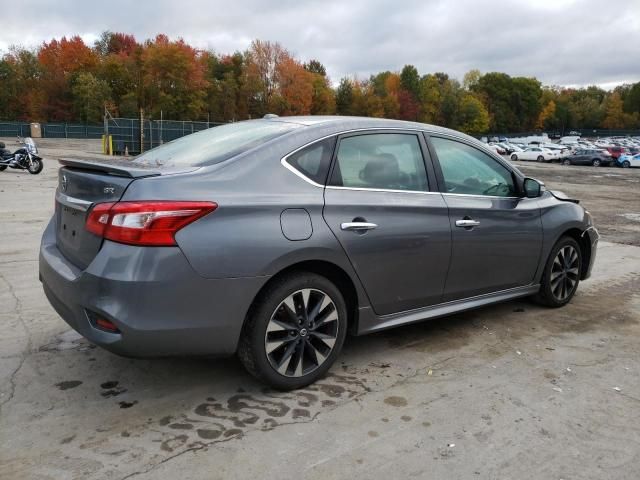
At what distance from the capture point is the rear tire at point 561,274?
5016mm

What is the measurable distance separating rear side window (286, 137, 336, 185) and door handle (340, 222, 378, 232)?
295 mm

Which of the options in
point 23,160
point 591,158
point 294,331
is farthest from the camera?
point 591,158

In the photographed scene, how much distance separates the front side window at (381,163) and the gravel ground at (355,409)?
1234 millimetres

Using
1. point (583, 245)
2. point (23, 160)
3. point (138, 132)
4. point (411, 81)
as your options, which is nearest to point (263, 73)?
point (411, 81)

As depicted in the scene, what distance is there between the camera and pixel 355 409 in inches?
126

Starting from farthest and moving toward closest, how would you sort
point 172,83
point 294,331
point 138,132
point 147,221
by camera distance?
point 172,83
point 138,132
point 294,331
point 147,221

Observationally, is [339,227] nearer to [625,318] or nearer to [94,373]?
[94,373]

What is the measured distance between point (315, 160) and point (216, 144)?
0.69m

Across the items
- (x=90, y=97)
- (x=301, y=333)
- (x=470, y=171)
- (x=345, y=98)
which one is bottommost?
(x=301, y=333)

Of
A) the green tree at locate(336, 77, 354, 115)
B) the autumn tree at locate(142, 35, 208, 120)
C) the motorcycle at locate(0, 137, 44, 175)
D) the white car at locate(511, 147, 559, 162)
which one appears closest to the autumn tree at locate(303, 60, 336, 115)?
the green tree at locate(336, 77, 354, 115)

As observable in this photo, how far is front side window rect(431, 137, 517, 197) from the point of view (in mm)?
4168

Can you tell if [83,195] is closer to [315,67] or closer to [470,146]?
[470,146]

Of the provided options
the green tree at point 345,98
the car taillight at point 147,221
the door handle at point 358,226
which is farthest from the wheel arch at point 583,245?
the green tree at point 345,98

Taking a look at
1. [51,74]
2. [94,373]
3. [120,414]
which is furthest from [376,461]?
[51,74]
